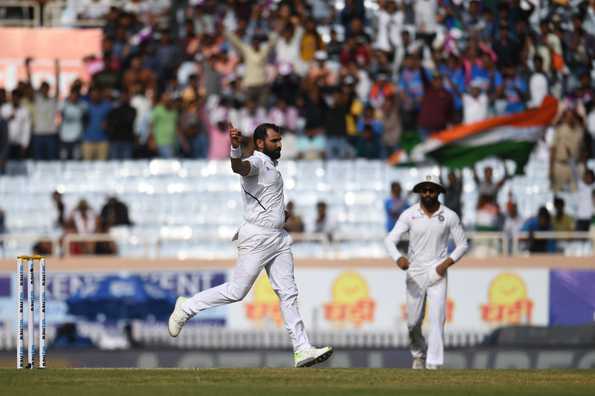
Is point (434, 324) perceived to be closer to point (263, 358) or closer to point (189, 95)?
point (263, 358)

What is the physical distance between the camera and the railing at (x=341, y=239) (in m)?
23.7

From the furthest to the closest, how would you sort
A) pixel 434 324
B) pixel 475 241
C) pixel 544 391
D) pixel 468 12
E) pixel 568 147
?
1. pixel 468 12
2. pixel 568 147
3. pixel 475 241
4. pixel 434 324
5. pixel 544 391

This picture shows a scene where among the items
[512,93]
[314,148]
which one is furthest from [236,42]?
A: [512,93]

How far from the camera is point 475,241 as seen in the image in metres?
24.2

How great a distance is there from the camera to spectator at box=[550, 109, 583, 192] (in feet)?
85.0

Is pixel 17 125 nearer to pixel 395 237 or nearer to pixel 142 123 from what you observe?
pixel 142 123

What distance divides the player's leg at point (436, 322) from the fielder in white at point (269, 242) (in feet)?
7.27

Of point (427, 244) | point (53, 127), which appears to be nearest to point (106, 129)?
point (53, 127)

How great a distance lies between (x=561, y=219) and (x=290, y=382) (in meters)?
11.8

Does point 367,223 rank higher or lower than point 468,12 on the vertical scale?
lower

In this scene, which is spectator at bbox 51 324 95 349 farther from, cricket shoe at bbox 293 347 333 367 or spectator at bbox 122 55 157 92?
cricket shoe at bbox 293 347 333 367

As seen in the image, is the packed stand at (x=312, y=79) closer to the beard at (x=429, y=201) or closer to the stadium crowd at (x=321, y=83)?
the stadium crowd at (x=321, y=83)

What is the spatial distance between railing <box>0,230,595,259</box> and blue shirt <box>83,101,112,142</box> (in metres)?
2.45

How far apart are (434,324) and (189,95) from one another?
11.6 m
